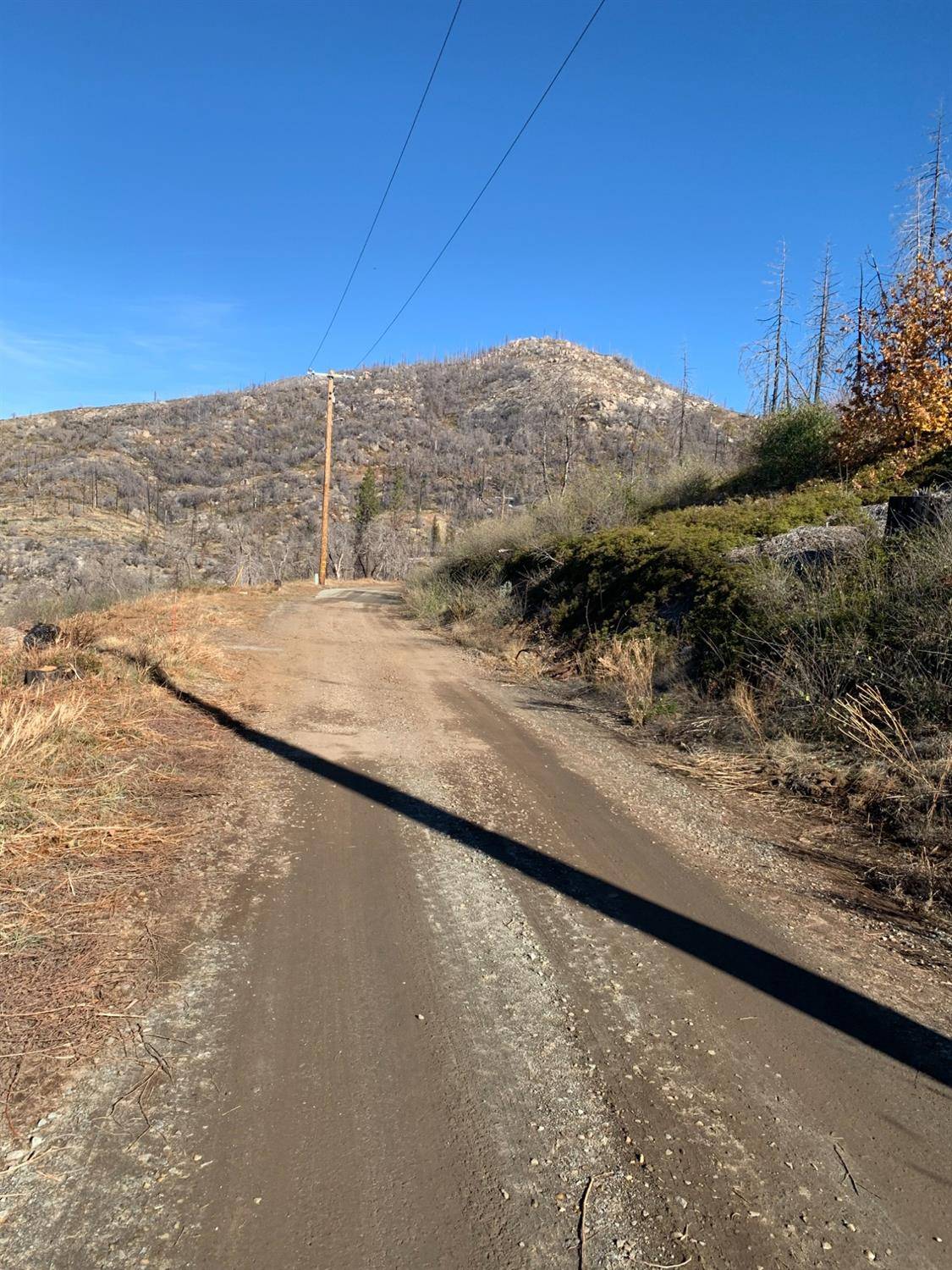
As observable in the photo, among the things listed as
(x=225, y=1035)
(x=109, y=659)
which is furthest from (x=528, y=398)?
(x=225, y=1035)

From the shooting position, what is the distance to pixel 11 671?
7.35m

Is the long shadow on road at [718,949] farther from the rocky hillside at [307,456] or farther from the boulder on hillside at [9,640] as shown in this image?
the rocky hillside at [307,456]

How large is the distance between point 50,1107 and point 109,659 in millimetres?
6534

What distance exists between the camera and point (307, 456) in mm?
70062

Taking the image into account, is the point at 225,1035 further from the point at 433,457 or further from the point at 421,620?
the point at 433,457

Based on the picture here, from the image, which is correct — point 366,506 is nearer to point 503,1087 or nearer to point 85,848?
point 85,848

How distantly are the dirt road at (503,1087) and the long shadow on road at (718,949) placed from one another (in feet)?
0.06

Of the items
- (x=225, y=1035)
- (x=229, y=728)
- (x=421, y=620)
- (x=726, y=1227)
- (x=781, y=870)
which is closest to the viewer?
(x=726, y=1227)

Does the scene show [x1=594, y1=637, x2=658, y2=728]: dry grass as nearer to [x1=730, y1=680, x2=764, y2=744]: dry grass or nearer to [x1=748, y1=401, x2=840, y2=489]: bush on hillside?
[x1=730, y1=680, x2=764, y2=744]: dry grass

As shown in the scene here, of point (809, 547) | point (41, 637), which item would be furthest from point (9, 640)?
point (809, 547)

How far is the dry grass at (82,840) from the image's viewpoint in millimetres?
→ 2887

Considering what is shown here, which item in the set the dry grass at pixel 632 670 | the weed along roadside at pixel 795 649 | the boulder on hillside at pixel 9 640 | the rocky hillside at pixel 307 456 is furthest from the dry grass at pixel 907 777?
the rocky hillside at pixel 307 456

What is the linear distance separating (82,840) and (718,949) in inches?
138

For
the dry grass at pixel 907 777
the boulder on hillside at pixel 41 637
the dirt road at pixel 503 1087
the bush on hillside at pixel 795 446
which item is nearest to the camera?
the dirt road at pixel 503 1087
